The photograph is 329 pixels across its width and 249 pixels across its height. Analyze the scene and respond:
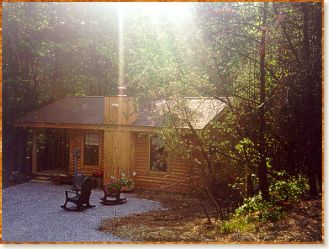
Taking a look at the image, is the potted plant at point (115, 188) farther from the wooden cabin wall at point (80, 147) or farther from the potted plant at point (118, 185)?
the wooden cabin wall at point (80, 147)

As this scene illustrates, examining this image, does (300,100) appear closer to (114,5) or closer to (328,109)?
(328,109)

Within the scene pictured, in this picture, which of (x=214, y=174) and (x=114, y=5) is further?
(x=214, y=174)

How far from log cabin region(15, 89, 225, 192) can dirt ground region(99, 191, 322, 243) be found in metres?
0.31

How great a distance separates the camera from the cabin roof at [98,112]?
5.58 m

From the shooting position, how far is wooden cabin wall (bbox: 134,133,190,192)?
5.68 m

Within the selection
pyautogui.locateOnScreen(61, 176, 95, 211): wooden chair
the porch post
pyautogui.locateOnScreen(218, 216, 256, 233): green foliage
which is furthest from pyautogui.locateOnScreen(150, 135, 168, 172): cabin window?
the porch post

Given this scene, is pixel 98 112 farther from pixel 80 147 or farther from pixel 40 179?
pixel 40 179

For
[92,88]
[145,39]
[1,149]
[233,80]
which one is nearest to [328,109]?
[233,80]

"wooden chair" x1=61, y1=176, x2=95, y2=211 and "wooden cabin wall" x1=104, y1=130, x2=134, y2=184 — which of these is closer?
"wooden chair" x1=61, y1=176, x2=95, y2=211

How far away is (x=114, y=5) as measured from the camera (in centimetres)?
549

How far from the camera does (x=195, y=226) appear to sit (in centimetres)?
553

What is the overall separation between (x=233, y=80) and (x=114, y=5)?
6.01 feet

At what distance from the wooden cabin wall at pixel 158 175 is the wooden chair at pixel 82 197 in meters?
0.64

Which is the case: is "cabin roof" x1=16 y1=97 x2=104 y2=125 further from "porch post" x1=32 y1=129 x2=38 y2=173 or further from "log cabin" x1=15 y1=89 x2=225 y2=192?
"porch post" x1=32 y1=129 x2=38 y2=173
